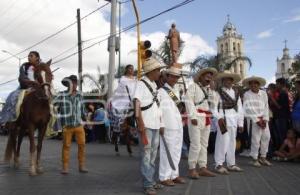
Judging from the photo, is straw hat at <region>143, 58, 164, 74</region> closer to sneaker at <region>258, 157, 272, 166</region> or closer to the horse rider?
the horse rider

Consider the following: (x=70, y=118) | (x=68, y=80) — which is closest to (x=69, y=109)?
(x=70, y=118)

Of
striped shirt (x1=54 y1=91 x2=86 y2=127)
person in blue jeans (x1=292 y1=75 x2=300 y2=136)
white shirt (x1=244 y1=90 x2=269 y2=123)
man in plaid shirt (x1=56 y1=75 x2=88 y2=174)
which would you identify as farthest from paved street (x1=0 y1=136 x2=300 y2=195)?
person in blue jeans (x1=292 y1=75 x2=300 y2=136)

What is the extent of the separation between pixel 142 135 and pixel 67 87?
3.00 meters

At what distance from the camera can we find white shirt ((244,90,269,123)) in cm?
992

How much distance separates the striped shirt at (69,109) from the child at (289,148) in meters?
5.43

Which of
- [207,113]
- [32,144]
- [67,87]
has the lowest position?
[32,144]

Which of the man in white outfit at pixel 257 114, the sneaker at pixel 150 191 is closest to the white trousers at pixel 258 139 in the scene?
the man in white outfit at pixel 257 114

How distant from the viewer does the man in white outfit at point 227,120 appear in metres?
8.82

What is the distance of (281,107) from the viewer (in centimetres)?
1177

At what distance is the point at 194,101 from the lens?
825 cm

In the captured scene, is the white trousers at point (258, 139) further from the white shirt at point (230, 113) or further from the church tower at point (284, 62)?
the church tower at point (284, 62)

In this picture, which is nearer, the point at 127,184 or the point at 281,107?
the point at 127,184

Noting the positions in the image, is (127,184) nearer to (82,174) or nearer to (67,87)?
(82,174)

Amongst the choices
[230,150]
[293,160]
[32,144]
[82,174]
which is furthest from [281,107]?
[32,144]
